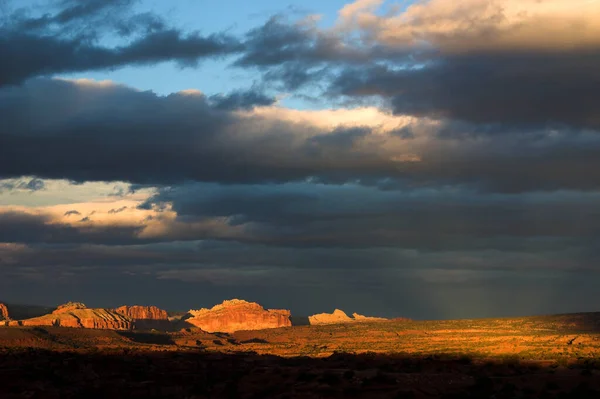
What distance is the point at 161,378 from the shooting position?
310 feet

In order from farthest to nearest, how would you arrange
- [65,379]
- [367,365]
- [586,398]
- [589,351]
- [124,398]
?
[589,351] → [367,365] → [65,379] → [124,398] → [586,398]

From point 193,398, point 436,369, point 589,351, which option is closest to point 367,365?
point 436,369

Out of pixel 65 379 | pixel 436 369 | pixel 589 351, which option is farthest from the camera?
pixel 589 351

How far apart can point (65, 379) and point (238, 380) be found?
2084 cm

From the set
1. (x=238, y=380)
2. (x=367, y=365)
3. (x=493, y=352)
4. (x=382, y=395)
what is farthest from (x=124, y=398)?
(x=493, y=352)

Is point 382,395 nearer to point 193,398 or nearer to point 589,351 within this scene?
point 193,398

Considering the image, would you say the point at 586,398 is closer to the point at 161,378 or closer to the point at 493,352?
the point at 161,378

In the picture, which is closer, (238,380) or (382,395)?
(382,395)

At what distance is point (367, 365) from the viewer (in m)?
119

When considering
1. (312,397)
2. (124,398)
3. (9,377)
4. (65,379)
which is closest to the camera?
(312,397)

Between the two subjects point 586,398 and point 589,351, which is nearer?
point 586,398

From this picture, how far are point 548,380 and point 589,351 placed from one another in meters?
88.1

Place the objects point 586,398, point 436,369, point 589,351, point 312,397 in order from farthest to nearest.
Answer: point 589,351 → point 436,369 → point 312,397 → point 586,398

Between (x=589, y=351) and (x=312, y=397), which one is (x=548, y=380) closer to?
(x=312, y=397)
